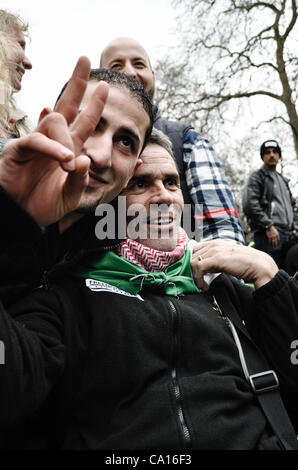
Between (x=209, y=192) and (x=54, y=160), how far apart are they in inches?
61.7

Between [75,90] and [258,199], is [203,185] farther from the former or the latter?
[258,199]

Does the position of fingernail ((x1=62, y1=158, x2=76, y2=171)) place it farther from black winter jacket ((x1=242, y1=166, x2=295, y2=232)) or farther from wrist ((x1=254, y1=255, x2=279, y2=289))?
black winter jacket ((x1=242, y1=166, x2=295, y2=232))

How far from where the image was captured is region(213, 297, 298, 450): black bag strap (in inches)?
54.1

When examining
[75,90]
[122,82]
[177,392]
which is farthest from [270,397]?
[122,82]

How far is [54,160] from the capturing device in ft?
3.46

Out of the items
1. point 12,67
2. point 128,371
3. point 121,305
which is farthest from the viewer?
point 12,67

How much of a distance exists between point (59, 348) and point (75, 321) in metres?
0.15

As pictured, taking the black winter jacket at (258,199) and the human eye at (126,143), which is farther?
the black winter jacket at (258,199)

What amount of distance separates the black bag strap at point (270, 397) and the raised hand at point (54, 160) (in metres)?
0.84

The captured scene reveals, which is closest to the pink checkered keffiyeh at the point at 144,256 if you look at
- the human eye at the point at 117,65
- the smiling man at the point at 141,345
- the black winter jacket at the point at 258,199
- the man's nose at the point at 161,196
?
the smiling man at the point at 141,345

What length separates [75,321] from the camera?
52.9 inches

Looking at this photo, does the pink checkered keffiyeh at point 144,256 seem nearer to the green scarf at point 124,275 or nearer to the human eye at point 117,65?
the green scarf at point 124,275

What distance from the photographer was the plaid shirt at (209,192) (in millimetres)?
2459
